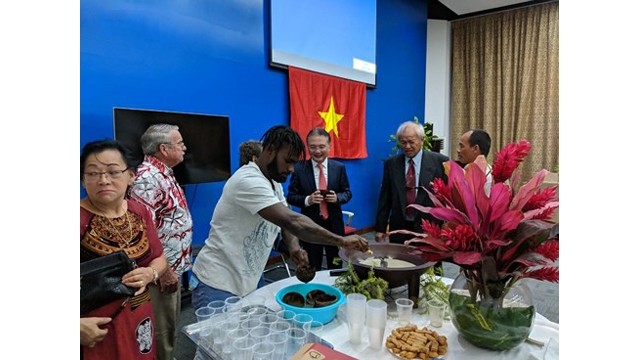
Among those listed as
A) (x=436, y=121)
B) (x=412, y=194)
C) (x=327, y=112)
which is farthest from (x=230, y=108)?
(x=436, y=121)

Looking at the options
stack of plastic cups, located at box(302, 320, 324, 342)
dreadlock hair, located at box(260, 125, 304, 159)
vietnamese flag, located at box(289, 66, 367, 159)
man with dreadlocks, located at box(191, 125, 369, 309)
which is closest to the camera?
stack of plastic cups, located at box(302, 320, 324, 342)

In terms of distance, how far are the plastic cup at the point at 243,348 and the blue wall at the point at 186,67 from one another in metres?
2.33

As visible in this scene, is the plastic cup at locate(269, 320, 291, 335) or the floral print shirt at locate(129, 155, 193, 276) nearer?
the plastic cup at locate(269, 320, 291, 335)


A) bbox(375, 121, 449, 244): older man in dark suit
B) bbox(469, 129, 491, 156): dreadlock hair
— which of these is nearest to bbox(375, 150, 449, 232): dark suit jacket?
bbox(375, 121, 449, 244): older man in dark suit

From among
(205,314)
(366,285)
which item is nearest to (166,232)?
(205,314)

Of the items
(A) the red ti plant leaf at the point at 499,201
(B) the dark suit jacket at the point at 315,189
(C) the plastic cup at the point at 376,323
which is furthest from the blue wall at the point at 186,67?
(A) the red ti plant leaf at the point at 499,201

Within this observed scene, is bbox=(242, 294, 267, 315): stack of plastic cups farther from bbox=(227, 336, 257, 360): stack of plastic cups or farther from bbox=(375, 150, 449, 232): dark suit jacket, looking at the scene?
bbox=(375, 150, 449, 232): dark suit jacket

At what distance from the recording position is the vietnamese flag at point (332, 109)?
4.14 metres

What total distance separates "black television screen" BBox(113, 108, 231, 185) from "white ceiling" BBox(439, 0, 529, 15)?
15.4 feet

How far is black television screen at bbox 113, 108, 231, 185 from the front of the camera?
Answer: 2588 millimetres

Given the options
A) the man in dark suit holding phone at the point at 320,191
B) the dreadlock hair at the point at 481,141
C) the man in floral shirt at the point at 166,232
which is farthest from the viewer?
the man in dark suit holding phone at the point at 320,191

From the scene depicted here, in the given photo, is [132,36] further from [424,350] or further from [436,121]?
[436,121]

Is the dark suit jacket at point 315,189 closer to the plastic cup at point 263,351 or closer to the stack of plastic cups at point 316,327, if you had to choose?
the stack of plastic cups at point 316,327

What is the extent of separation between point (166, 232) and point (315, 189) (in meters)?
1.37
